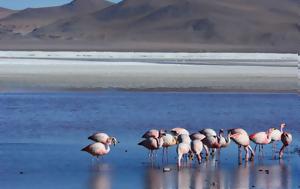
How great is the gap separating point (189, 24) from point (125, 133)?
98.4 metres

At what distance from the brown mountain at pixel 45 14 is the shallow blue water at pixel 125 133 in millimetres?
115142

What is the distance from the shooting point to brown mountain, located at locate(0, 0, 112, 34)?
14284 cm

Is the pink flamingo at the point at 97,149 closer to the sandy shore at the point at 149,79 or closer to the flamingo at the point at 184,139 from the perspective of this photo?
the flamingo at the point at 184,139

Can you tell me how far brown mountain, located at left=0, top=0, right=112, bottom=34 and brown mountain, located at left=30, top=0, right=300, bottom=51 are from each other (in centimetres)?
1337

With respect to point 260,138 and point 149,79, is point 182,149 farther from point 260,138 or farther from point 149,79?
point 149,79

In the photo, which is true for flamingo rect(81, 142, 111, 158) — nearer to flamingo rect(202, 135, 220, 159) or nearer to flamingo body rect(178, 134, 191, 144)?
flamingo body rect(178, 134, 191, 144)

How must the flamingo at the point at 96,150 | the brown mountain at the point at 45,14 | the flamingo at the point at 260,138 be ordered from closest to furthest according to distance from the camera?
1. the flamingo at the point at 96,150
2. the flamingo at the point at 260,138
3. the brown mountain at the point at 45,14

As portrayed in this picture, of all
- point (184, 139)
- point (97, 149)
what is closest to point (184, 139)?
point (184, 139)

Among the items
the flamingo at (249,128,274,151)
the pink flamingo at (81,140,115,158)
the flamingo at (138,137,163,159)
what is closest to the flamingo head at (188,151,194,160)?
the flamingo at (138,137,163,159)

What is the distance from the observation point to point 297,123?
1639 cm

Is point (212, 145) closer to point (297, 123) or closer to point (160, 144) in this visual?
point (160, 144)

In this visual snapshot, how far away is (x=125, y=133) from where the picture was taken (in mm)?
14617

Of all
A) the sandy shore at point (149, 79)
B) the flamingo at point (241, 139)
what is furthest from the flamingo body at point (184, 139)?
the sandy shore at point (149, 79)

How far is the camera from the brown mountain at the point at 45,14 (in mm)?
142837
